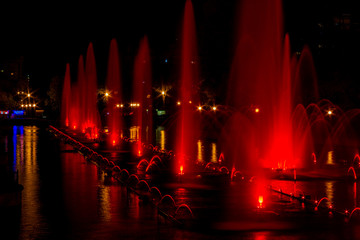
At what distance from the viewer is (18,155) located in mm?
27656

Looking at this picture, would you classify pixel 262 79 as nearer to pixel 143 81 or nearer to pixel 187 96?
pixel 187 96

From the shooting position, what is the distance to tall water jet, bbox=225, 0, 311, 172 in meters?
29.4

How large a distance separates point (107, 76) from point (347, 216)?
5206 centimetres

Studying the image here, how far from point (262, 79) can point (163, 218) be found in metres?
28.1

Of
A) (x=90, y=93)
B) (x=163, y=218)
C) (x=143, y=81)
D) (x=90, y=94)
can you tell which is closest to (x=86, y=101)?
(x=90, y=94)

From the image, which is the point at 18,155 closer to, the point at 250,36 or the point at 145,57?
the point at 250,36

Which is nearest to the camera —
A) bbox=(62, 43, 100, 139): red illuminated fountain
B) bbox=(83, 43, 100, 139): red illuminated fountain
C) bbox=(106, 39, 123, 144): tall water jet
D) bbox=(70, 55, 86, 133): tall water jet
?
bbox=(83, 43, 100, 139): red illuminated fountain

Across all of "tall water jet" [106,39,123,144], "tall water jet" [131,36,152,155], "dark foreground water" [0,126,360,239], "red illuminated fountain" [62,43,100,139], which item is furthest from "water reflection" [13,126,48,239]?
"tall water jet" [106,39,123,144]

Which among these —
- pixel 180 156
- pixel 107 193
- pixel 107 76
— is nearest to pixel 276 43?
pixel 180 156

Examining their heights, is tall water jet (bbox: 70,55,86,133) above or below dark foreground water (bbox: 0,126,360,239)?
above

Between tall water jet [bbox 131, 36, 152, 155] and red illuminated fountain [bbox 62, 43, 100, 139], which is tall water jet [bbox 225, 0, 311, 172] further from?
red illuminated fountain [bbox 62, 43, 100, 139]

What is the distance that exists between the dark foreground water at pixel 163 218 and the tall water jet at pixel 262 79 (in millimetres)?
9616

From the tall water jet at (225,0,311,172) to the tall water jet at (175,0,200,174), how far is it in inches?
110

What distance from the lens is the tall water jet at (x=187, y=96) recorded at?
2764cm
